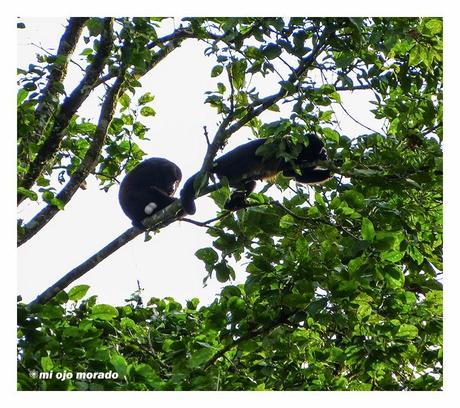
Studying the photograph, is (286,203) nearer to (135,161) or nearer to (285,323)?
(285,323)

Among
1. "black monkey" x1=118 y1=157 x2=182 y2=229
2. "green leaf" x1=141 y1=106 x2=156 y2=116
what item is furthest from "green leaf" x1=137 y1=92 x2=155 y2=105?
"black monkey" x1=118 y1=157 x2=182 y2=229

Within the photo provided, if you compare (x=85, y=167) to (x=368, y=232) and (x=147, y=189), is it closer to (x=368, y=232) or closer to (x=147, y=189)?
(x=147, y=189)

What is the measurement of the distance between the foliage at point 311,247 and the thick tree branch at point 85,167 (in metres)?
0.06

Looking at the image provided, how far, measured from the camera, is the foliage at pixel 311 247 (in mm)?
4398

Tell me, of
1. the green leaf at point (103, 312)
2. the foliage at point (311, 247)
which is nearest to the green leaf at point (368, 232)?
the foliage at point (311, 247)

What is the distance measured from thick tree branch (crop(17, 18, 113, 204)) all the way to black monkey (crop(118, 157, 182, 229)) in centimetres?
128

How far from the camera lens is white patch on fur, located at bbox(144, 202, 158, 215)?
6494 mm

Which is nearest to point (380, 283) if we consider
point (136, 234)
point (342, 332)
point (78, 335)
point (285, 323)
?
point (342, 332)

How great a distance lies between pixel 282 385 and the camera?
4867 millimetres

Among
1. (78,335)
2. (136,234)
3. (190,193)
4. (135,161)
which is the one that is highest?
(135,161)

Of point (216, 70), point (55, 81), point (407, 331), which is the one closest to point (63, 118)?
point (55, 81)

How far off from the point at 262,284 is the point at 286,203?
0.63 metres

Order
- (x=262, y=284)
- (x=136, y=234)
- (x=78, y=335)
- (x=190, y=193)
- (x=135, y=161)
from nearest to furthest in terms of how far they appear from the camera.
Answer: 1. (x=78, y=335)
2. (x=262, y=284)
3. (x=136, y=234)
4. (x=190, y=193)
5. (x=135, y=161)

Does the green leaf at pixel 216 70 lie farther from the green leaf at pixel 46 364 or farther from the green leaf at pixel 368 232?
the green leaf at pixel 46 364
